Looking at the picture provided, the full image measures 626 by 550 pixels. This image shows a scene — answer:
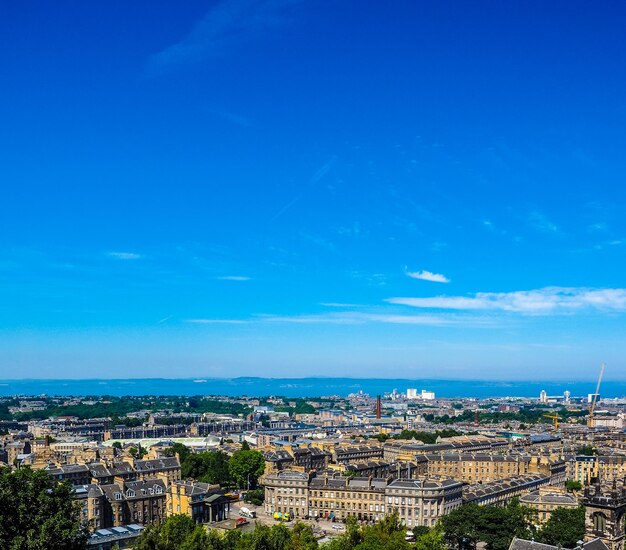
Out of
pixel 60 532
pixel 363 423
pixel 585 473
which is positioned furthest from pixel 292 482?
pixel 363 423

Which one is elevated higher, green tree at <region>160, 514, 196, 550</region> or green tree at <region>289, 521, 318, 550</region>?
green tree at <region>160, 514, 196, 550</region>

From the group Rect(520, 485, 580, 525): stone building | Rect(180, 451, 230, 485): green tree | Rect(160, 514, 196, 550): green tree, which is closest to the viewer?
Rect(160, 514, 196, 550): green tree

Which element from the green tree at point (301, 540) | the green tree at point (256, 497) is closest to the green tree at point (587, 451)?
the green tree at point (256, 497)

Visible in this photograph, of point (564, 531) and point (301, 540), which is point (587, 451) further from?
point (301, 540)

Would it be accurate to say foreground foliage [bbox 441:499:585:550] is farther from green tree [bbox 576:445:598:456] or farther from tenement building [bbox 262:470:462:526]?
green tree [bbox 576:445:598:456]

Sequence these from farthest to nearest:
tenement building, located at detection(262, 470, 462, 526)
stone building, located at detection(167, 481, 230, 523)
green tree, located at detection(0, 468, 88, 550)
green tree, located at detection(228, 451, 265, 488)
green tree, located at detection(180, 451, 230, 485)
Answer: green tree, located at detection(228, 451, 265, 488) < green tree, located at detection(180, 451, 230, 485) < tenement building, located at detection(262, 470, 462, 526) < stone building, located at detection(167, 481, 230, 523) < green tree, located at detection(0, 468, 88, 550)

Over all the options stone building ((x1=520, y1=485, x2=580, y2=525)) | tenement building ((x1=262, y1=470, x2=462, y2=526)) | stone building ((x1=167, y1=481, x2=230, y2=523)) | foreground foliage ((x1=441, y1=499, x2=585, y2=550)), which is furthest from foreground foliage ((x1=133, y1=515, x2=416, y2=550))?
stone building ((x1=520, y1=485, x2=580, y2=525))

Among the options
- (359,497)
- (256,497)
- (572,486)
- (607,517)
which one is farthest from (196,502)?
(572,486)

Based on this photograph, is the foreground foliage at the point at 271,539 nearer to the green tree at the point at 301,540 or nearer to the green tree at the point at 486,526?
the green tree at the point at 301,540
